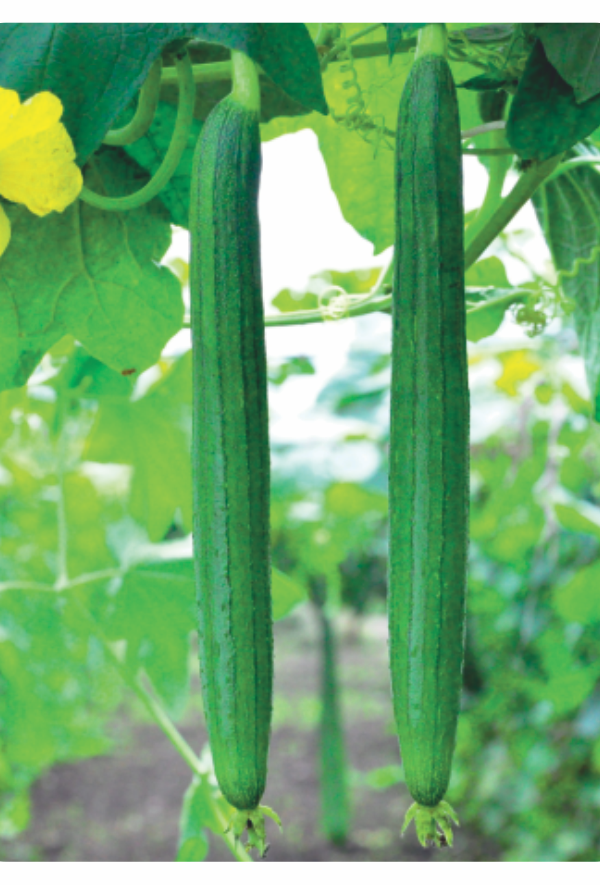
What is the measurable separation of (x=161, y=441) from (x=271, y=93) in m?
Answer: 0.63

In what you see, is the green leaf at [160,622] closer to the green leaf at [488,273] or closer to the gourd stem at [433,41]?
the green leaf at [488,273]

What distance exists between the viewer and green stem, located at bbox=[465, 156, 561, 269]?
0.54 metres

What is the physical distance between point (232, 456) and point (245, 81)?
186 mm

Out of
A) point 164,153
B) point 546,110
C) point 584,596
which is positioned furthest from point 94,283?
point 584,596

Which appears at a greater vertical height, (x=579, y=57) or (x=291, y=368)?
(x=579, y=57)

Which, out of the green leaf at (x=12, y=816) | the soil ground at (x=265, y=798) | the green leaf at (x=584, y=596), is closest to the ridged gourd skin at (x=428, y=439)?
the green leaf at (x=584, y=596)

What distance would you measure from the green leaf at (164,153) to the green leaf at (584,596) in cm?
179

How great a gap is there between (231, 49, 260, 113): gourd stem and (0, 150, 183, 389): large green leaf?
198 millimetres

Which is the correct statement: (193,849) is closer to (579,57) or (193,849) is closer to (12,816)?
(579,57)

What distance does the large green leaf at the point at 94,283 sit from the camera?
1.94 ft

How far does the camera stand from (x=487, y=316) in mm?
794

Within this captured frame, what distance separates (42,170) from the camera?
0.44 metres

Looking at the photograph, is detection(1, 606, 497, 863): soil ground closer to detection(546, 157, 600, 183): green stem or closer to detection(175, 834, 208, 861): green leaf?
detection(175, 834, 208, 861): green leaf

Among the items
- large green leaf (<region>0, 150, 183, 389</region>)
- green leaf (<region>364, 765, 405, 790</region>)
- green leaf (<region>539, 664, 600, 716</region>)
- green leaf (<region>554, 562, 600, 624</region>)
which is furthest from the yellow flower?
green leaf (<region>364, 765, 405, 790</region>)
